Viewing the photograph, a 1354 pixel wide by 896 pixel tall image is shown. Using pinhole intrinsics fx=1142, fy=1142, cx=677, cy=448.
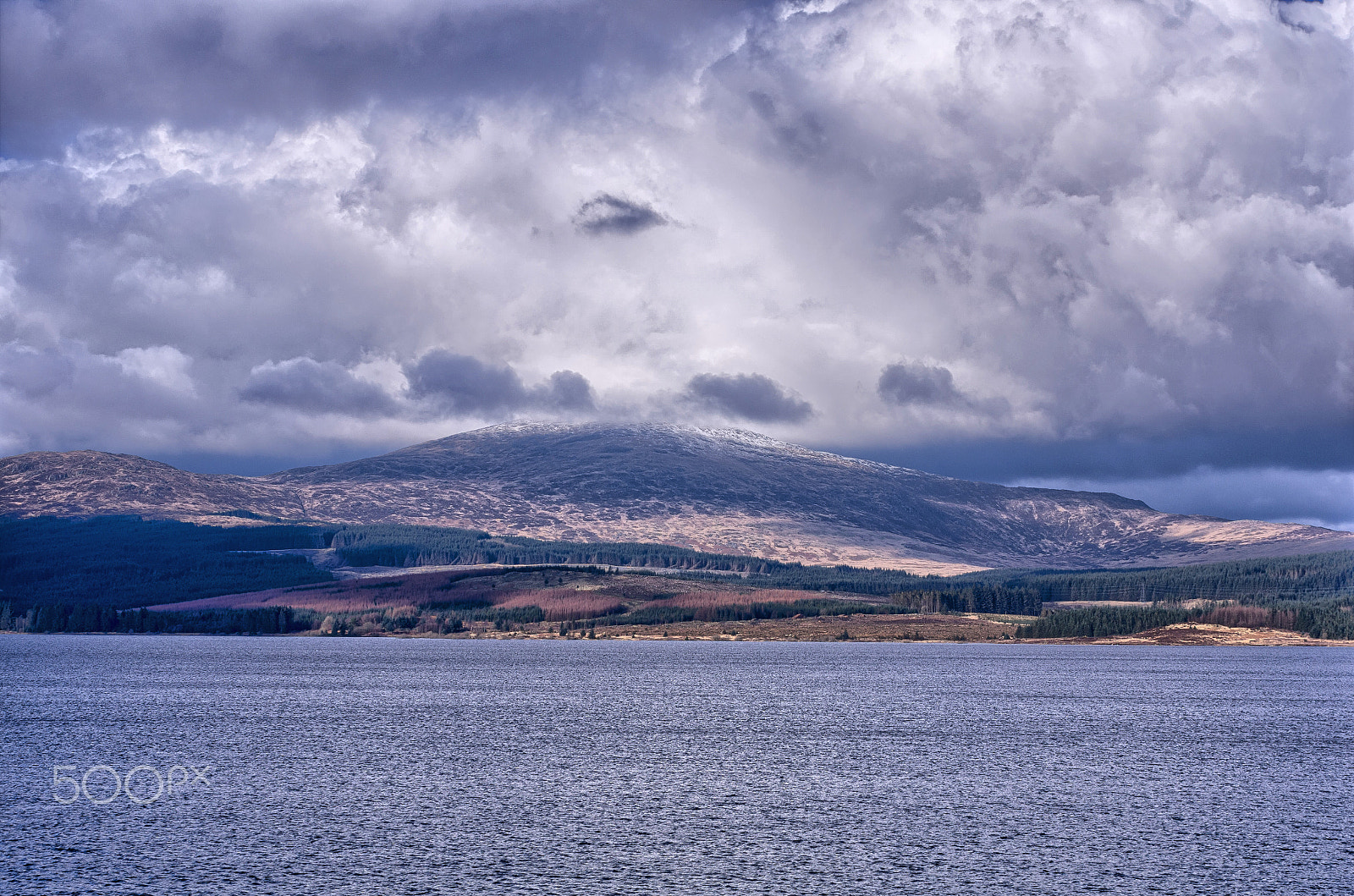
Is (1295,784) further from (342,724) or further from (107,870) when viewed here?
(342,724)

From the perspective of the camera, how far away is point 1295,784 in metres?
67.6

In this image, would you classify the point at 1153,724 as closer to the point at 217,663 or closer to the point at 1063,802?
the point at 1063,802

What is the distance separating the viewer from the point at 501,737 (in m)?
86.3

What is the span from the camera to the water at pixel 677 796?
147 feet

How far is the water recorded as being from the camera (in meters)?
44.7

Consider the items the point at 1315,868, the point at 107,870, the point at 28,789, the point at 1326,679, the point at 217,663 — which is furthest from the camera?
the point at 217,663

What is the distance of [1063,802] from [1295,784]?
17687 mm

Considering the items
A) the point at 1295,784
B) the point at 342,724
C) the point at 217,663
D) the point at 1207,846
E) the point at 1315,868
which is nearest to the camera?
the point at 1315,868

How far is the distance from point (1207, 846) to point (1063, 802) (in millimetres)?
10627

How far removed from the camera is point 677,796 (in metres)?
61.2

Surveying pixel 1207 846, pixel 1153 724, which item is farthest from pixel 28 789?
pixel 1153 724

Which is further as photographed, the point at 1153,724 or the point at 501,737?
the point at 1153,724

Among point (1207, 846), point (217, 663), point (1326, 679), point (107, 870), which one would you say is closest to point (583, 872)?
point (107, 870)

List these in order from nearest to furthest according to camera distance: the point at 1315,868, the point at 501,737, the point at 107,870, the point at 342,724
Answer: the point at 107,870
the point at 1315,868
the point at 501,737
the point at 342,724
